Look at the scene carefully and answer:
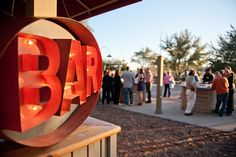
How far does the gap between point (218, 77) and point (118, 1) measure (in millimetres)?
7389

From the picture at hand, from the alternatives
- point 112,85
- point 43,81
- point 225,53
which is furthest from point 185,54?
point 43,81

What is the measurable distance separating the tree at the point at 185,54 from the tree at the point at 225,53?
9.76 metres

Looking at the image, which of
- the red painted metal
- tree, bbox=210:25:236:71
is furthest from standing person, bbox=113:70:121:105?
tree, bbox=210:25:236:71

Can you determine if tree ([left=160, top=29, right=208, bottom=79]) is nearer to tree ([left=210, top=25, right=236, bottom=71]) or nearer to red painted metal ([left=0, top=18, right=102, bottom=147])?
tree ([left=210, top=25, right=236, bottom=71])

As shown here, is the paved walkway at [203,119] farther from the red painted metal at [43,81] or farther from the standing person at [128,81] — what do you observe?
the red painted metal at [43,81]

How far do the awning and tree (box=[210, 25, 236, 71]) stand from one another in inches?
1158

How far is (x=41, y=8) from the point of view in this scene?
8.24 feet

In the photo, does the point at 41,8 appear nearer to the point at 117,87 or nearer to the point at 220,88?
the point at 220,88

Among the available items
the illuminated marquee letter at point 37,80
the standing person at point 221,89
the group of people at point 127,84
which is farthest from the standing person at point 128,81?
the illuminated marquee letter at point 37,80

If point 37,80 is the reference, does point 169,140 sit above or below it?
below

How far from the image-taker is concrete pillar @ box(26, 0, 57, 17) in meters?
2.47

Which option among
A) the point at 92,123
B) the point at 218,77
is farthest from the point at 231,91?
the point at 92,123

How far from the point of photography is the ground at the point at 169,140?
242 inches

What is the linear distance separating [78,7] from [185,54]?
41741 millimetres
